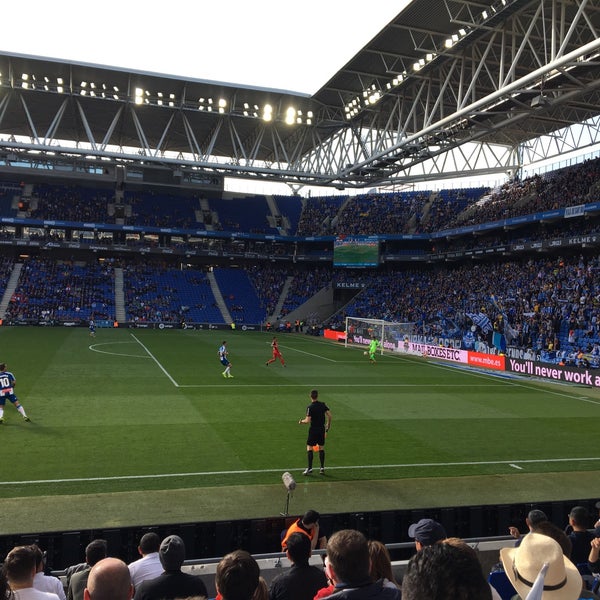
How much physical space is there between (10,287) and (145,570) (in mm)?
63904

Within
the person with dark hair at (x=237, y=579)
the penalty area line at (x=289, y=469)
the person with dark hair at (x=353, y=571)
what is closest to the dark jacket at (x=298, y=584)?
the person with dark hair at (x=237, y=579)

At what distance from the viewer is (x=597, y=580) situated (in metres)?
5.02

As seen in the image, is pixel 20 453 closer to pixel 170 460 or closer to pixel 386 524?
pixel 170 460

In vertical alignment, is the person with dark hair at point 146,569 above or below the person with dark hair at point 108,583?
below

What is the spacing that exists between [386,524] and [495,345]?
32.5 meters

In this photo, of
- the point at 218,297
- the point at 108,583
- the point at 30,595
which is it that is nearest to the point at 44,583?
the point at 30,595

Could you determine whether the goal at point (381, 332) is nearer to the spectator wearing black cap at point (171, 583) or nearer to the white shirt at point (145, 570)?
the white shirt at point (145, 570)

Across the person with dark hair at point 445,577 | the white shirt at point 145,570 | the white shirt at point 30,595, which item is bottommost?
the white shirt at point 145,570

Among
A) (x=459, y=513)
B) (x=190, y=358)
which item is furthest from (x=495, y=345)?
(x=459, y=513)

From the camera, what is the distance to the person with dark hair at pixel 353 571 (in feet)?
10.8

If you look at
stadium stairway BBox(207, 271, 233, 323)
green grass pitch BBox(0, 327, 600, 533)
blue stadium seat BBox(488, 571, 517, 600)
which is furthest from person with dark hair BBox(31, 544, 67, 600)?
stadium stairway BBox(207, 271, 233, 323)

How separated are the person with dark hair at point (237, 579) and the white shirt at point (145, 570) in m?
1.97

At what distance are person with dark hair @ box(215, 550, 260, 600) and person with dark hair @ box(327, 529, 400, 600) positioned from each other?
1.62 feet

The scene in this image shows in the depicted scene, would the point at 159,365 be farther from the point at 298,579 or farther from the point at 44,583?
the point at 298,579
